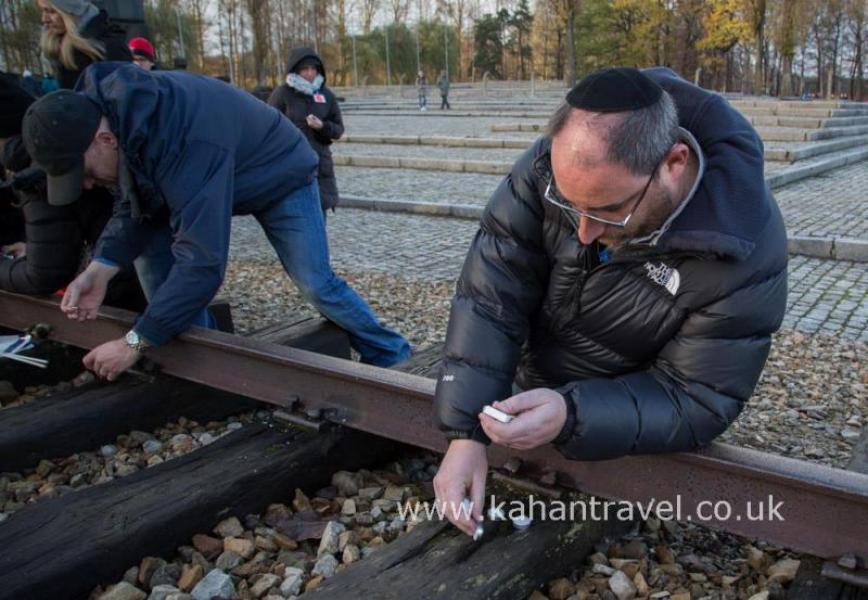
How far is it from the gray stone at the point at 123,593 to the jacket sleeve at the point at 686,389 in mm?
1371

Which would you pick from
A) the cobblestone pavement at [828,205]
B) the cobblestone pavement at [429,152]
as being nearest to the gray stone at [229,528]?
the cobblestone pavement at [828,205]

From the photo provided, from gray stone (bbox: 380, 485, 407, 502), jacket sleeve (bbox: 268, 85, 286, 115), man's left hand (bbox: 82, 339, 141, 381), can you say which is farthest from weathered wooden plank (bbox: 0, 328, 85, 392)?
jacket sleeve (bbox: 268, 85, 286, 115)

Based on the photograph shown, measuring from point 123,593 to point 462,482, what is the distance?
1.10 meters

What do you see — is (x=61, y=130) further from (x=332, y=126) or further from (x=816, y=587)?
(x=332, y=126)

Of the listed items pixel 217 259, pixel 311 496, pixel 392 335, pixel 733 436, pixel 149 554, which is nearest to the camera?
pixel 149 554

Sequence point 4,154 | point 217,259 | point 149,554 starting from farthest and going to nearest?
point 4,154 → point 217,259 → point 149,554

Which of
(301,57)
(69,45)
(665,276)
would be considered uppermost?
(301,57)

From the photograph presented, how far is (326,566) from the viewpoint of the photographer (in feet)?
8.51

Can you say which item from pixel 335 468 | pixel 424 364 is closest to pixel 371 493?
pixel 335 468

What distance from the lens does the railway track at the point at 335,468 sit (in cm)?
231

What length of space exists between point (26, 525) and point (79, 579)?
285 millimetres

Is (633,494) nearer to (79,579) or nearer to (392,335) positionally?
(79,579)

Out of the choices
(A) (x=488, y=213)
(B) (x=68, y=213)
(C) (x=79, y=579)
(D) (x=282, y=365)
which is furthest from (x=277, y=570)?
(B) (x=68, y=213)

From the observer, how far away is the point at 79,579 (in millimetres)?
2455
